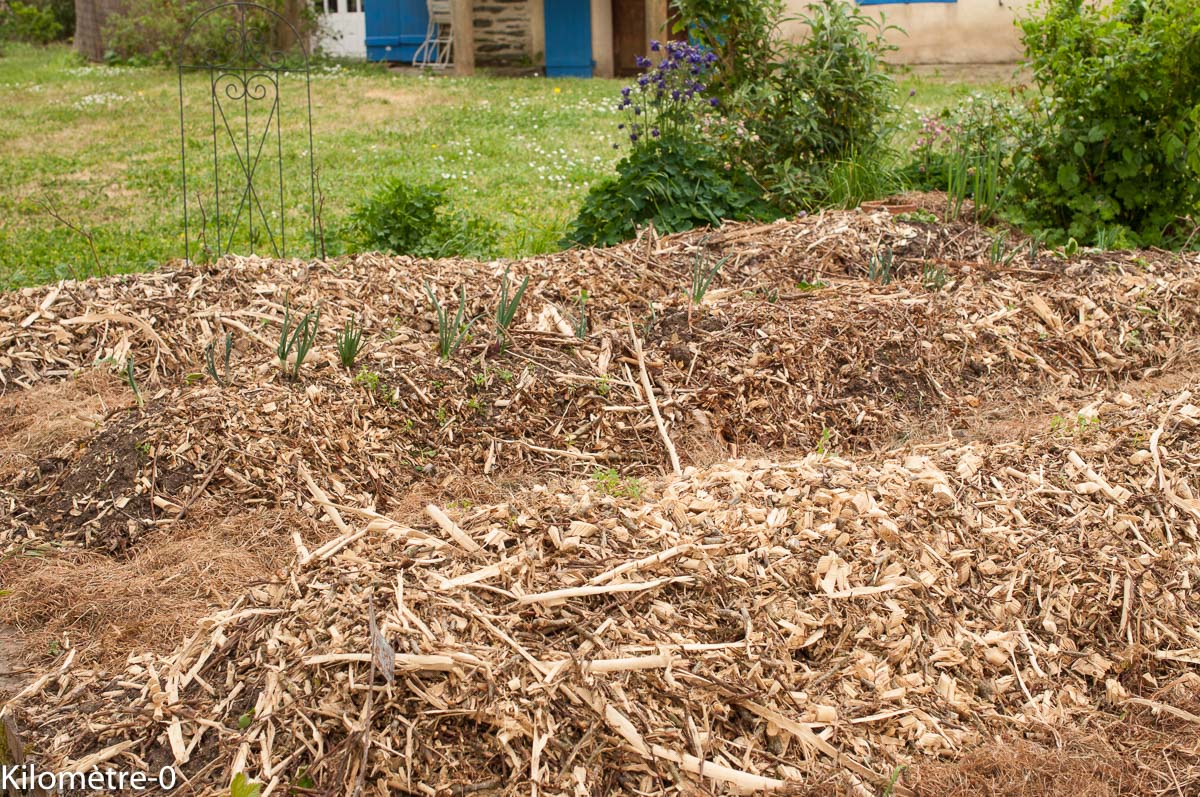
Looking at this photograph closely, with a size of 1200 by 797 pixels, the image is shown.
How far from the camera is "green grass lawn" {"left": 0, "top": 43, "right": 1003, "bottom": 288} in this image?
7.68 m

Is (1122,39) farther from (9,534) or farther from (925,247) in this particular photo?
(9,534)

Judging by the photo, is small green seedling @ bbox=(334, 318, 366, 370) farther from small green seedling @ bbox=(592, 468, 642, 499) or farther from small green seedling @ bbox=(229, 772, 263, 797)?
small green seedling @ bbox=(229, 772, 263, 797)

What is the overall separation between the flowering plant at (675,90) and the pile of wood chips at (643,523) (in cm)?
159

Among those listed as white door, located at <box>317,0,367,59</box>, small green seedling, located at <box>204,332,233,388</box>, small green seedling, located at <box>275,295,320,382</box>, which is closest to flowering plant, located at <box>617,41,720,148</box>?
small green seedling, located at <box>275,295,320,382</box>

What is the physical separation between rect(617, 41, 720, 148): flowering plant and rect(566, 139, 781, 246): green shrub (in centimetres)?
17

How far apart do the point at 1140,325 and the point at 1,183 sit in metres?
8.72

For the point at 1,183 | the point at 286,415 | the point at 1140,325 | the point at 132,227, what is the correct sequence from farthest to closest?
1. the point at 1,183
2. the point at 132,227
3. the point at 1140,325
4. the point at 286,415

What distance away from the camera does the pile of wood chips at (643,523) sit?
2.65 meters

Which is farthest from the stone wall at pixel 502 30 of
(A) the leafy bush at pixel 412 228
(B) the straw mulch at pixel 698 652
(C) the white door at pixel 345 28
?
(B) the straw mulch at pixel 698 652

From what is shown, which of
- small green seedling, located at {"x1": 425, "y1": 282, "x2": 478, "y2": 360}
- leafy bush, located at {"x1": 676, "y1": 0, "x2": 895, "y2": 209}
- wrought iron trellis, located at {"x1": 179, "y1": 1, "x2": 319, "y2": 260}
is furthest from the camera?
leafy bush, located at {"x1": 676, "y1": 0, "x2": 895, "y2": 209}

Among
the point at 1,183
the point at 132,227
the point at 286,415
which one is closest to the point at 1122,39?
the point at 286,415

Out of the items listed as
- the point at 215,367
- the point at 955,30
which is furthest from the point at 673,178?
the point at 955,30

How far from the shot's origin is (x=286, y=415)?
4.14 metres

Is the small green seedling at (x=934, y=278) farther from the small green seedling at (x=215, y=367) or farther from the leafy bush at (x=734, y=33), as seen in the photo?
the small green seedling at (x=215, y=367)
